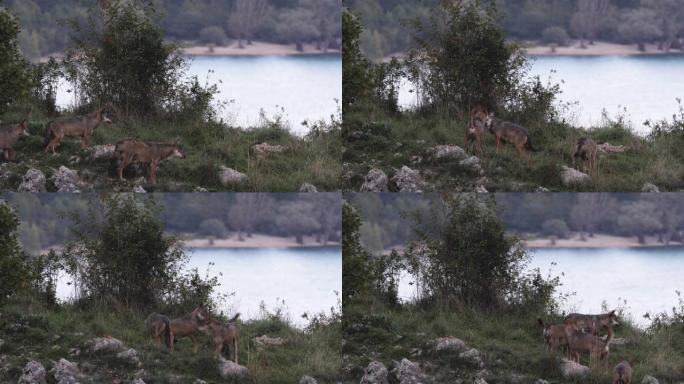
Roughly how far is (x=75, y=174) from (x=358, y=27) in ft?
12.2

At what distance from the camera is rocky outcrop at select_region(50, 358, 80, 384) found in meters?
18.5

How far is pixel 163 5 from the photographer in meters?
21.0

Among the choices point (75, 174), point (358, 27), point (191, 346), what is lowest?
point (191, 346)

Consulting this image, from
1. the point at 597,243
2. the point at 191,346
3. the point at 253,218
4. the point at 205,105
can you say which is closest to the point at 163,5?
the point at 205,105

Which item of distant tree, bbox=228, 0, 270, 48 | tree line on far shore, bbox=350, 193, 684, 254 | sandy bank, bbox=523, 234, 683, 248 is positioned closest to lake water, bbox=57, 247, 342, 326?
tree line on far shore, bbox=350, 193, 684, 254

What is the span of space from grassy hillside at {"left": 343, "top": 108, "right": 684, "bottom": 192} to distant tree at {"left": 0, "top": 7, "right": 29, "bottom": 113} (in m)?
3.71

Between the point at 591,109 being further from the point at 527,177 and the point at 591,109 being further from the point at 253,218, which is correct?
the point at 253,218

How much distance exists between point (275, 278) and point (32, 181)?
9.62 ft

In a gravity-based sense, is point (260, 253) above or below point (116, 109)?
below

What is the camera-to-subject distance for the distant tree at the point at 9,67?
762 inches

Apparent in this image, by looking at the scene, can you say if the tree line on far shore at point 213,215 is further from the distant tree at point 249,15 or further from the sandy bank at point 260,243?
the distant tree at point 249,15

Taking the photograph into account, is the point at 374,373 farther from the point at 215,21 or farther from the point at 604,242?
the point at 215,21

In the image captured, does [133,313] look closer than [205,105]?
Yes

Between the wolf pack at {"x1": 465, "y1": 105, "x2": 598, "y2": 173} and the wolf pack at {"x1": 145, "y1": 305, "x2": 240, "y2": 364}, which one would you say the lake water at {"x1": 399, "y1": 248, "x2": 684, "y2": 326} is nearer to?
the wolf pack at {"x1": 465, "y1": 105, "x2": 598, "y2": 173}
